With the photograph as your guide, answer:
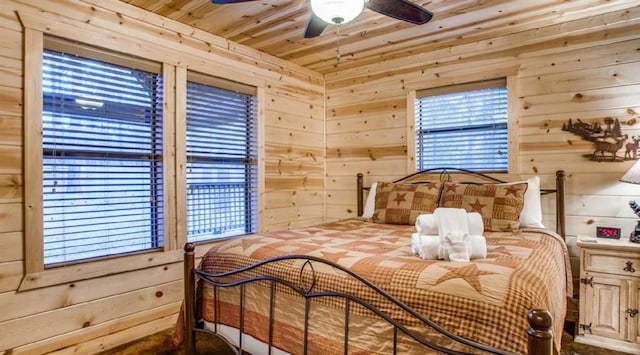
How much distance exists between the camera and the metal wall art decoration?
8.58 ft

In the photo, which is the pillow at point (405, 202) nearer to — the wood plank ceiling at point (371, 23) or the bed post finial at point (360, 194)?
the bed post finial at point (360, 194)

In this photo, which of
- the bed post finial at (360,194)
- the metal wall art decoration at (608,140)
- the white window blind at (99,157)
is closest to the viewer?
the white window blind at (99,157)

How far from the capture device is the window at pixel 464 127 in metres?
3.16

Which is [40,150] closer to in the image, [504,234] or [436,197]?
[436,197]

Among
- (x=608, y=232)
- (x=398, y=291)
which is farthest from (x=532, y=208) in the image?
(x=398, y=291)

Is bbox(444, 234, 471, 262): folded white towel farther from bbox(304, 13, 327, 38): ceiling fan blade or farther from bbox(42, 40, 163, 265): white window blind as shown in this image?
bbox(42, 40, 163, 265): white window blind

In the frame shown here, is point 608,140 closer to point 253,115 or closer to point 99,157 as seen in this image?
point 253,115

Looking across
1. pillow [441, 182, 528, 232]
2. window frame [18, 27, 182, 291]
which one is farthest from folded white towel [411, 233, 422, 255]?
window frame [18, 27, 182, 291]

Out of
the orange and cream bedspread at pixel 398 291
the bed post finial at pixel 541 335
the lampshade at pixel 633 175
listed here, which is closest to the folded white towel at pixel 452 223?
the orange and cream bedspread at pixel 398 291

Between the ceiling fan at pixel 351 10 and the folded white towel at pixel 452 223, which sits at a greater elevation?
the ceiling fan at pixel 351 10

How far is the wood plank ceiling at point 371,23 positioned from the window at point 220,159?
0.46 meters

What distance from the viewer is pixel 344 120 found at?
13.5ft

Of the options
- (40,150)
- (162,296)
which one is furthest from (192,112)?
(162,296)

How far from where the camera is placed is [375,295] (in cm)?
140
